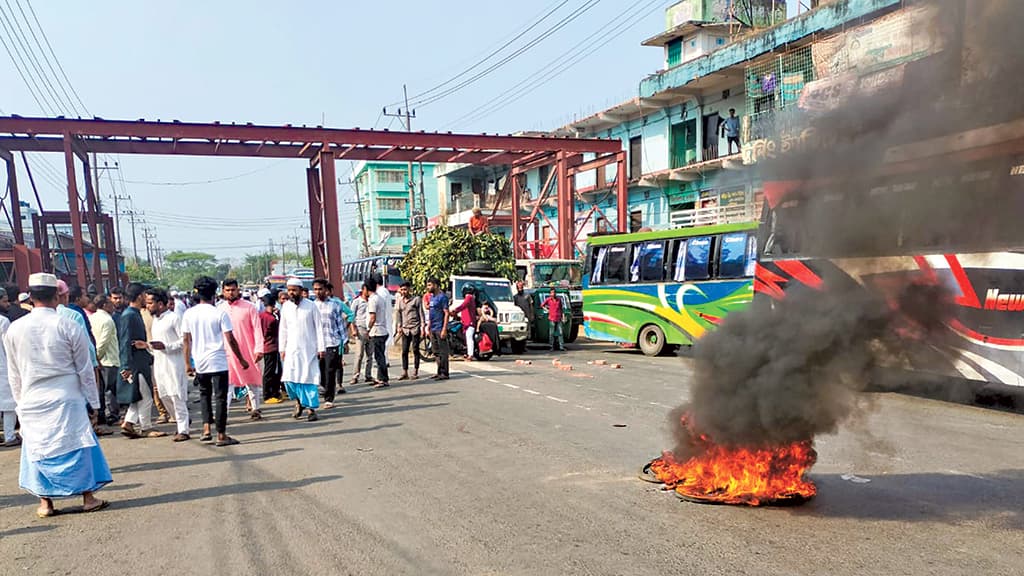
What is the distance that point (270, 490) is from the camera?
5.36m

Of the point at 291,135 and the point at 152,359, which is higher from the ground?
the point at 291,135

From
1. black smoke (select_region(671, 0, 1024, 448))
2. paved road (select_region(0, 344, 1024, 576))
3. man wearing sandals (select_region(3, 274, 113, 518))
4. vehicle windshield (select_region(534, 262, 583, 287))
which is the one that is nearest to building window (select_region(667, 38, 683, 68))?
vehicle windshield (select_region(534, 262, 583, 287))

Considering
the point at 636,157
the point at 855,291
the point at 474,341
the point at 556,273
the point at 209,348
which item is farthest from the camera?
the point at 636,157

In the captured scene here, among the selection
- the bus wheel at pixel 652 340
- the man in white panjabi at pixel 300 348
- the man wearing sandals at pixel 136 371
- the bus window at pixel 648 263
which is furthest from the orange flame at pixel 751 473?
the bus window at pixel 648 263

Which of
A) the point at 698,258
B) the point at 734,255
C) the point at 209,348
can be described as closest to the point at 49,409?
the point at 209,348

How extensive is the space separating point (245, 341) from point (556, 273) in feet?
39.7

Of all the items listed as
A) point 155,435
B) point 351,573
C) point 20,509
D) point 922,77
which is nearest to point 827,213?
point 922,77

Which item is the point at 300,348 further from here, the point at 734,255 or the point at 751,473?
the point at 734,255

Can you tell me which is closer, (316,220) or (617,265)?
(617,265)

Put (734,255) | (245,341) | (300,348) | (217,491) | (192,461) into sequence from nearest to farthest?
(217,491) → (192,461) → (300,348) → (245,341) → (734,255)

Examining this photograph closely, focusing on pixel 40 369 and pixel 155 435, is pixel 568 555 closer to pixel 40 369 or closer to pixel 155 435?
pixel 40 369

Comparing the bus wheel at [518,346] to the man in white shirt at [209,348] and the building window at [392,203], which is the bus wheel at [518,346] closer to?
the man in white shirt at [209,348]

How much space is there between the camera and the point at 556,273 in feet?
64.8

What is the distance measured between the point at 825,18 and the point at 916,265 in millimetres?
18143
